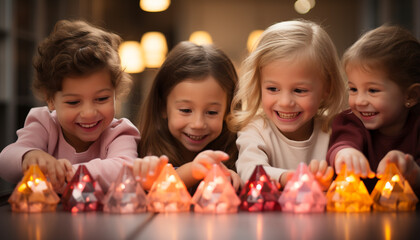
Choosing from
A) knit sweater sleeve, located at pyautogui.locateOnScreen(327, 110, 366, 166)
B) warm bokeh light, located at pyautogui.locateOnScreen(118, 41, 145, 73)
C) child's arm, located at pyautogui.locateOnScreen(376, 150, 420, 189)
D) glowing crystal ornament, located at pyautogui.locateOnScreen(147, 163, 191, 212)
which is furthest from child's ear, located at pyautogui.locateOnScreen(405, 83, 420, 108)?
warm bokeh light, located at pyautogui.locateOnScreen(118, 41, 145, 73)

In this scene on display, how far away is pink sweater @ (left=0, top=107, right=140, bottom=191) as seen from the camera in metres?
1.08

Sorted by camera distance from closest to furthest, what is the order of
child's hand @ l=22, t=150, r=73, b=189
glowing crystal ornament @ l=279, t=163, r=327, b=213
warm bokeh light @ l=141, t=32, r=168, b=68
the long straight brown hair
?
glowing crystal ornament @ l=279, t=163, r=327, b=213, child's hand @ l=22, t=150, r=73, b=189, the long straight brown hair, warm bokeh light @ l=141, t=32, r=168, b=68

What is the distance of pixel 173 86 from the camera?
129cm

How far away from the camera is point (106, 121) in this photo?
1.13 meters

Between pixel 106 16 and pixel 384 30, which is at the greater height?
pixel 106 16

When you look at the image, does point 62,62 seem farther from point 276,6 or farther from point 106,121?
point 276,6

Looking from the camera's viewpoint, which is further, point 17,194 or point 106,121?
point 106,121

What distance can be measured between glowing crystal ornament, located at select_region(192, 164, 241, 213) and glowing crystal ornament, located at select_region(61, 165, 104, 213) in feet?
0.55

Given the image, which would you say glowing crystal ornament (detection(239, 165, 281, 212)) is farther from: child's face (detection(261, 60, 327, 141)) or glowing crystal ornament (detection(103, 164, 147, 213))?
child's face (detection(261, 60, 327, 141))

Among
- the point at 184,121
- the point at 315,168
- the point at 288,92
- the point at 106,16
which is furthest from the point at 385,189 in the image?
the point at 106,16

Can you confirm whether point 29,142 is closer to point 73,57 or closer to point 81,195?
point 73,57

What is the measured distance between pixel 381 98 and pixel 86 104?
621mm

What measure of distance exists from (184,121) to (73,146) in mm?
270

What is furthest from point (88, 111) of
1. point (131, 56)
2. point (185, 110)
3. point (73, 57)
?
point (131, 56)
